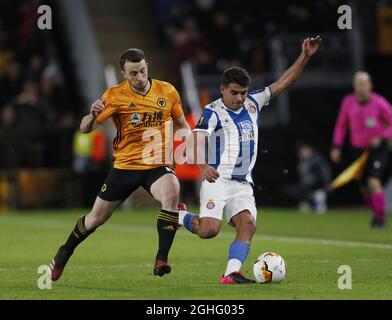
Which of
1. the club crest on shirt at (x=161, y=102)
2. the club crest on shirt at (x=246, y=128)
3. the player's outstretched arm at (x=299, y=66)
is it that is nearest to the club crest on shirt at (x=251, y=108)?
the club crest on shirt at (x=246, y=128)

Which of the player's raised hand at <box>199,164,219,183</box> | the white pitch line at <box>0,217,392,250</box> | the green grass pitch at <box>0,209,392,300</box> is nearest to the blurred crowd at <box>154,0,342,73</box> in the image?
the green grass pitch at <box>0,209,392,300</box>

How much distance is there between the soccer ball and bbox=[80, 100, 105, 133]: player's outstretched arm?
1906mm

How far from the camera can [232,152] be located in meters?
11.0

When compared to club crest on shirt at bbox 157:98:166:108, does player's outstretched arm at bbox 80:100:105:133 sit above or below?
below

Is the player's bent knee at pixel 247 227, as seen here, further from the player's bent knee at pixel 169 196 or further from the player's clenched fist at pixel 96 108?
the player's clenched fist at pixel 96 108

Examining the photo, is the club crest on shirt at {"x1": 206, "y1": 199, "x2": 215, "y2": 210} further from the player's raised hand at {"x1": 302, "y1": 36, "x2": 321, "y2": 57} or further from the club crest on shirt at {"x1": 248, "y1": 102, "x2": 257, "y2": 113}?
the player's raised hand at {"x1": 302, "y1": 36, "x2": 321, "y2": 57}

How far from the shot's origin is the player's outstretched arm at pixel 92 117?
1027 centimetres

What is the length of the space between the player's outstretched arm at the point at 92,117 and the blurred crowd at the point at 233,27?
46.8 feet

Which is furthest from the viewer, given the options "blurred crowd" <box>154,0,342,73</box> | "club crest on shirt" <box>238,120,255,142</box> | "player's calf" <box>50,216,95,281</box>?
"blurred crowd" <box>154,0,342,73</box>

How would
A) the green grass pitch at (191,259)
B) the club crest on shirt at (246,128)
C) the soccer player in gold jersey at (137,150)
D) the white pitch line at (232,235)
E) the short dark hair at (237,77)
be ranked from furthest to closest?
the white pitch line at (232,235) → the club crest on shirt at (246,128) → the soccer player in gold jersey at (137,150) → the short dark hair at (237,77) → the green grass pitch at (191,259)

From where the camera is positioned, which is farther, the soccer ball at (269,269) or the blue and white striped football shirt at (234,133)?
the blue and white striped football shirt at (234,133)

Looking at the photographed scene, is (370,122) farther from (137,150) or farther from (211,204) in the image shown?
(137,150)

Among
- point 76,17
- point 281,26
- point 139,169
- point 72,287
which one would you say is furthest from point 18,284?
point 76,17

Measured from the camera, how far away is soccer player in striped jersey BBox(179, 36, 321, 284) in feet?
35.1
